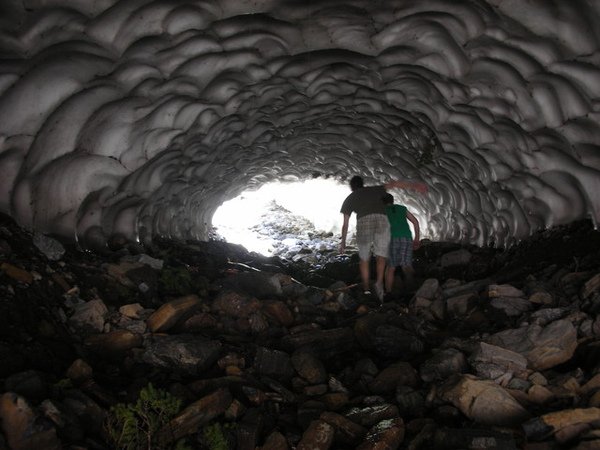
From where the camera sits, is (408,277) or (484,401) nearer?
(484,401)

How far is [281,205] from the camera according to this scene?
1786cm

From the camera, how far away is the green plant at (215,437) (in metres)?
2.36

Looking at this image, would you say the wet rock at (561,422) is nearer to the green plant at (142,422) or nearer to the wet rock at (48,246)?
the green plant at (142,422)

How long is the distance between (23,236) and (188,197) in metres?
4.24

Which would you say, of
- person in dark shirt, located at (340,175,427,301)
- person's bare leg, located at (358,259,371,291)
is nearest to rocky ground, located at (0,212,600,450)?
person in dark shirt, located at (340,175,427,301)

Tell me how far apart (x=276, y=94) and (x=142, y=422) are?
474 centimetres

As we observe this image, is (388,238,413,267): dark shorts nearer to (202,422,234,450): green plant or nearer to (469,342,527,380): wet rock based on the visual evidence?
(469,342,527,380): wet rock

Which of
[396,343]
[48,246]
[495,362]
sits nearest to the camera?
[495,362]

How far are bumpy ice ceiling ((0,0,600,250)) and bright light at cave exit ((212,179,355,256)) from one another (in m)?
5.37

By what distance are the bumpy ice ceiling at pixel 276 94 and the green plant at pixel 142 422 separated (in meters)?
2.58

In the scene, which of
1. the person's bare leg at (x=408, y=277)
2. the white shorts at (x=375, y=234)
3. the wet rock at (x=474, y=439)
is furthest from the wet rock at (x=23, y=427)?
the person's bare leg at (x=408, y=277)

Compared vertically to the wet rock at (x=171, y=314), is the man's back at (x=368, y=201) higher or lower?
higher

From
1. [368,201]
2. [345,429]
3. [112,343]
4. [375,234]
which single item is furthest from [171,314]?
[368,201]

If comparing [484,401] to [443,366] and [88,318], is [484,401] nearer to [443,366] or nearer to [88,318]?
[443,366]
